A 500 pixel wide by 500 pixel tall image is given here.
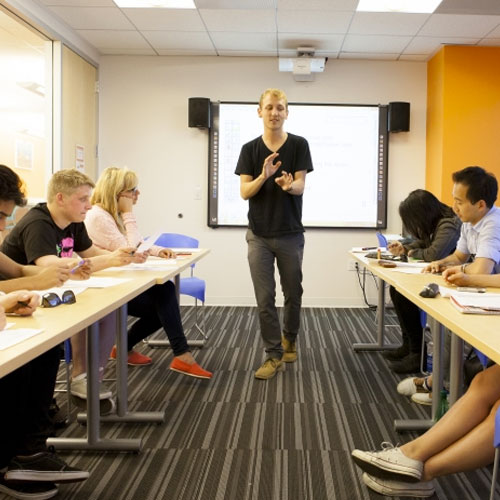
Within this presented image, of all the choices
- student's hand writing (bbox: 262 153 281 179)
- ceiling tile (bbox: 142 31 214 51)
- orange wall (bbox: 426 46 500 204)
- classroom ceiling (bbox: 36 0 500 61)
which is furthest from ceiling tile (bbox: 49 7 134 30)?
orange wall (bbox: 426 46 500 204)

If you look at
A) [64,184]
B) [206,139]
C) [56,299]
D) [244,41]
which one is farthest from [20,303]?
[206,139]

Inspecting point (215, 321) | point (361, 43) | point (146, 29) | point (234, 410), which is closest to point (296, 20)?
point (361, 43)

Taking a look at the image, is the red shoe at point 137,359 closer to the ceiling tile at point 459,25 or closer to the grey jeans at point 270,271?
the grey jeans at point 270,271

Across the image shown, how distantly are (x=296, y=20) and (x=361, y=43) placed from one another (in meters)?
0.84

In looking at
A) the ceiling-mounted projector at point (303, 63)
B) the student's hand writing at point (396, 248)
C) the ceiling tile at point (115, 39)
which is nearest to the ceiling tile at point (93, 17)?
the ceiling tile at point (115, 39)

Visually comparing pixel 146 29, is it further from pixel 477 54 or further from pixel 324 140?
pixel 477 54

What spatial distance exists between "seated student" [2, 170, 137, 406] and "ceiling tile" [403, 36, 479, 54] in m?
3.63

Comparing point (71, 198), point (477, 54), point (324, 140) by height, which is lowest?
point (71, 198)

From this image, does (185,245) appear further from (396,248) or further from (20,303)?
(20,303)

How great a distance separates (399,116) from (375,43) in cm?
79

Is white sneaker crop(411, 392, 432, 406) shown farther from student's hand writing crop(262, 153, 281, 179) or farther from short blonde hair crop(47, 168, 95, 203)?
short blonde hair crop(47, 168, 95, 203)

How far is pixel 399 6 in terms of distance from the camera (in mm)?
4008

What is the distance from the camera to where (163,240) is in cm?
428

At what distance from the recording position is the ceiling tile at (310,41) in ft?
15.4
